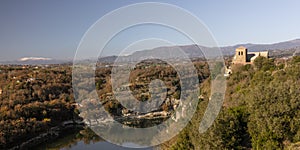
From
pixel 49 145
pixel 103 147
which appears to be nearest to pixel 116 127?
pixel 103 147

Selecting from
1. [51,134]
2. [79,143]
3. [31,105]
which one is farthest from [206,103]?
[31,105]

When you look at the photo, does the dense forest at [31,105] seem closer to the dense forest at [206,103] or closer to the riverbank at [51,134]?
the dense forest at [206,103]

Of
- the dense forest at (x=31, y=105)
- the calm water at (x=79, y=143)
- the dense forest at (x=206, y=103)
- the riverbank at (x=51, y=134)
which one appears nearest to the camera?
the dense forest at (x=206, y=103)

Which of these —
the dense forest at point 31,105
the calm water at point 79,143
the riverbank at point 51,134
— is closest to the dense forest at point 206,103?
the dense forest at point 31,105

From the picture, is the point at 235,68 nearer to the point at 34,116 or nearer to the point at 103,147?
the point at 103,147

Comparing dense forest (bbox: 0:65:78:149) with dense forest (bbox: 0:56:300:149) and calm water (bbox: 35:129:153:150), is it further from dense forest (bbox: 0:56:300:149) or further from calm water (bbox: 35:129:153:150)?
calm water (bbox: 35:129:153:150)

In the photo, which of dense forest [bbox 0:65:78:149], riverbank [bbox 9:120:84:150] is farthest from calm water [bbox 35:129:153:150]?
dense forest [bbox 0:65:78:149]

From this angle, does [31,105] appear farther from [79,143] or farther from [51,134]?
[79,143]

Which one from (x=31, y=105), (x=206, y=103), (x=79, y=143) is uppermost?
(x=206, y=103)

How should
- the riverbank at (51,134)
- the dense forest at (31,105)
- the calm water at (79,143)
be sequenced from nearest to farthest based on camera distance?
the dense forest at (31,105), the riverbank at (51,134), the calm water at (79,143)

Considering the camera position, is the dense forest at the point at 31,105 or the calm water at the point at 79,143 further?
the calm water at the point at 79,143
